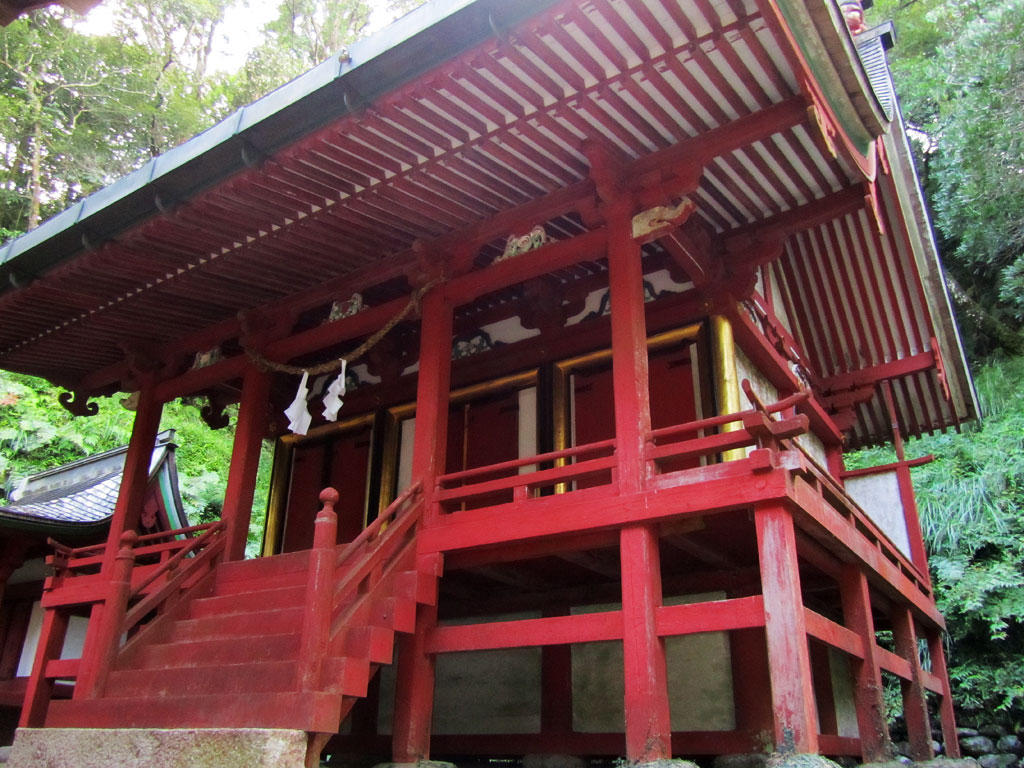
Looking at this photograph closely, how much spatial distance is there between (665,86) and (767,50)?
0.66 meters

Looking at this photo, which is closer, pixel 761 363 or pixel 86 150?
pixel 761 363

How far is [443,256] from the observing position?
7375mm

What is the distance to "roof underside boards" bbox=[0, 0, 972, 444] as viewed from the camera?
5.20 m

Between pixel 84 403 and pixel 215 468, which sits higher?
pixel 215 468

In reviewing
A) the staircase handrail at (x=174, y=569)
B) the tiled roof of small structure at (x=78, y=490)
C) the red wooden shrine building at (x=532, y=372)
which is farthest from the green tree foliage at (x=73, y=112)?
the staircase handrail at (x=174, y=569)

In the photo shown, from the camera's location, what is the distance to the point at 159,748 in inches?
200

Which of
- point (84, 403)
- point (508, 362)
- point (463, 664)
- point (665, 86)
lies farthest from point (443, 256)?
point (84, 403)

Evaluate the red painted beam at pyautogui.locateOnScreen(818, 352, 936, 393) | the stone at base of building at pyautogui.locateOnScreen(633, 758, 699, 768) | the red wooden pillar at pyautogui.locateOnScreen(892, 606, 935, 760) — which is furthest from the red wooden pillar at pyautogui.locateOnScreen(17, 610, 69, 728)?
the red painted beam at pyautogui.locateOnScreen(818, 352, 936, 393)

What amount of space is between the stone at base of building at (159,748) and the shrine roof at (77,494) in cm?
492

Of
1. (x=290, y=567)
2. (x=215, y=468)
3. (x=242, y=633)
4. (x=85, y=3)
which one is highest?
(x=215, y=468)

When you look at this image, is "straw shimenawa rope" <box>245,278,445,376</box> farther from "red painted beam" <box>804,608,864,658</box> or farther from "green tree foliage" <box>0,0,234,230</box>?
"green tree foliage" <box>0,0,234,230</box>

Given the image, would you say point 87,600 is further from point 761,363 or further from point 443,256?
point 761,363

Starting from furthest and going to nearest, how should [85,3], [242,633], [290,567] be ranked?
[290,567] → [242,633] → [85,3]

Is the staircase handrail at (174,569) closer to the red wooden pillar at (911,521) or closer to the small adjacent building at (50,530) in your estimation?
the small adjacent building at (50,530)
